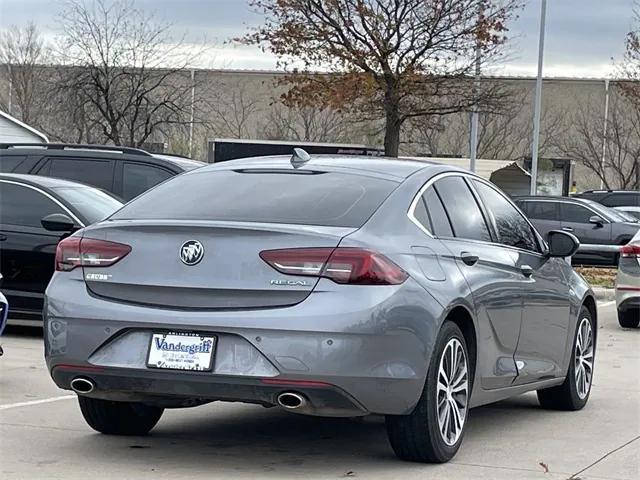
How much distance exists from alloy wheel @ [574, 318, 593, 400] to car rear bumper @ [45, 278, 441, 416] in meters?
2.85

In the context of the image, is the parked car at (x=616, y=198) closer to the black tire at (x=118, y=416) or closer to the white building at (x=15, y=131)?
the white building at (x=15, y=131)

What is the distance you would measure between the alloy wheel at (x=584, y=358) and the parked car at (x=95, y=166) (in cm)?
721

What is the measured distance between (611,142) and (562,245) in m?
51.7

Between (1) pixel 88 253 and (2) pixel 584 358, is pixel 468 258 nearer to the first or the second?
(1) pixel 88 253

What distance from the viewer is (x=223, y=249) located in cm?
617

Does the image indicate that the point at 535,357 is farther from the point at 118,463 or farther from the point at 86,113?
the point at 86,113

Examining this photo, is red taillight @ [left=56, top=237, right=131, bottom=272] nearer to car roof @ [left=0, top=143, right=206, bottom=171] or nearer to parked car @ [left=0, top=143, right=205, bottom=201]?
car roof @ [left=0, top=143, right=206, bottom=171]

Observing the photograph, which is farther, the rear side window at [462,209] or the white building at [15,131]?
the white building at [15,131]

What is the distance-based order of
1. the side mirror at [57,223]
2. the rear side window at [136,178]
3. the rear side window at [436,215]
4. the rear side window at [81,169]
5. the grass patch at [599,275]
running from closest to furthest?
the rear side window at [436,215] → the side mirror at [57,223] → the rear side window at [136,178] → the rear side window at [81,169] → the grass patch at [599,275]

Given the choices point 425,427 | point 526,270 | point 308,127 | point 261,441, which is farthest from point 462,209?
point 308,127

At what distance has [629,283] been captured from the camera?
14.9 meters

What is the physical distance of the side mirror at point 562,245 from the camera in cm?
845

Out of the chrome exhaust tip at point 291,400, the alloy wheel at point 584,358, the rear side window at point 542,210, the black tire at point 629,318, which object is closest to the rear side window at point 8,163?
the black tire at point 629,318

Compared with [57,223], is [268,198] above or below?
above
